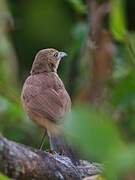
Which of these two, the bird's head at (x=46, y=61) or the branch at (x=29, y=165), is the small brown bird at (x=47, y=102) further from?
the branch at (x=29, y=165)

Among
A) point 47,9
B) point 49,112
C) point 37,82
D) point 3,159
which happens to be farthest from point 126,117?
point 3,159

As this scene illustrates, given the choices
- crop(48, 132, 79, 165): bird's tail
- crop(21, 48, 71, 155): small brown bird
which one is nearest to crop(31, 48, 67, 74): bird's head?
crop(21, 48, 71, 155): small brown bird

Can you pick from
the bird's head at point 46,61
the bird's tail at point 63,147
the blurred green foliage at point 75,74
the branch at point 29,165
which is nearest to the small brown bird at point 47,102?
the bird's tail at point 63,147

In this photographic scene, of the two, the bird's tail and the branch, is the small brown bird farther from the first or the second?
the branch

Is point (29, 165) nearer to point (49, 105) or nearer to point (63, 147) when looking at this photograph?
point (63, 147)

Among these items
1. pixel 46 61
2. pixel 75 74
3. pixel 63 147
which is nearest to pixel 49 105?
Answer: pixel 63 147

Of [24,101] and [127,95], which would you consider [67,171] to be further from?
[127,95]
